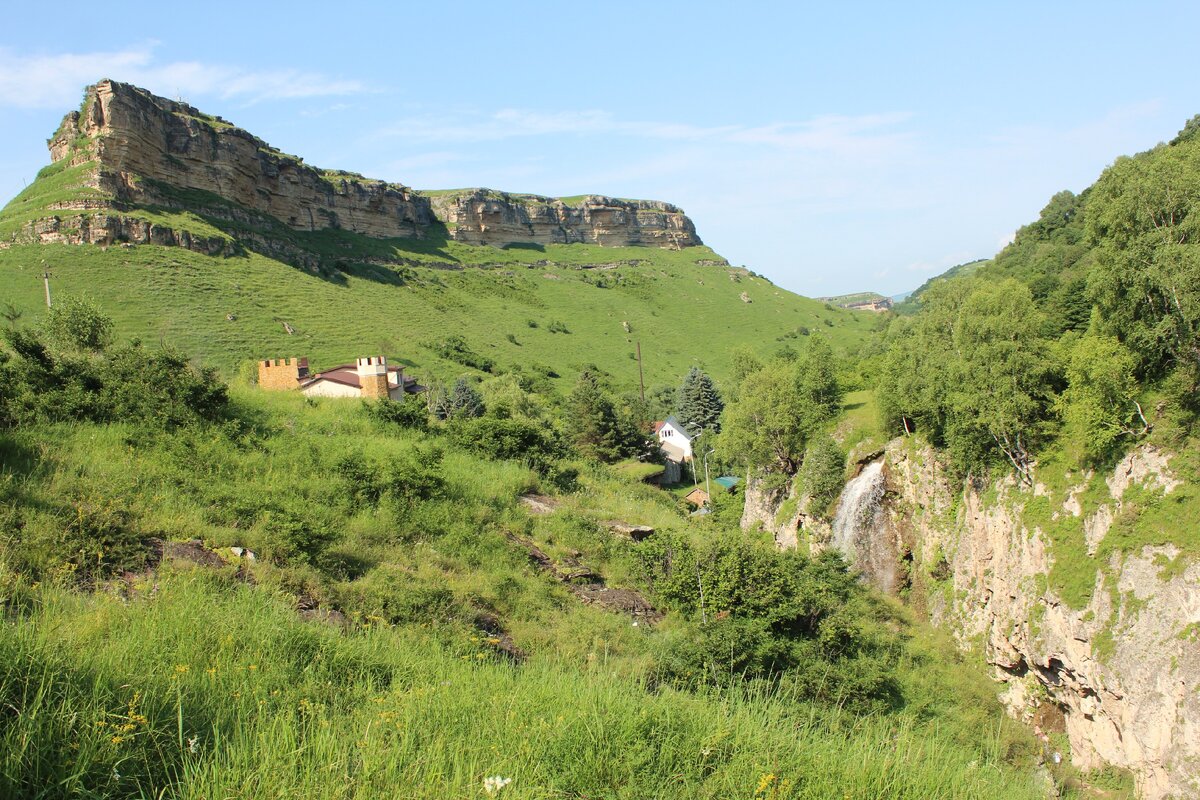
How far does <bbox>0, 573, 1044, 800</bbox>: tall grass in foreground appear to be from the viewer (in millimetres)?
3223

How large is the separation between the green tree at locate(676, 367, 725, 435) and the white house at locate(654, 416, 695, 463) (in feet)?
3.86

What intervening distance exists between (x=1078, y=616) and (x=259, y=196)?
9716 cm

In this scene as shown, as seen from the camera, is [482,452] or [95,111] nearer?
[482,452]

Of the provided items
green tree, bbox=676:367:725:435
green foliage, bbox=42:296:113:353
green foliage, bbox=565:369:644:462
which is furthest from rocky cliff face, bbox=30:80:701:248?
green tree, bbox=676:367:725:435

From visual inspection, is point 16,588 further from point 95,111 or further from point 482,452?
point 95,111

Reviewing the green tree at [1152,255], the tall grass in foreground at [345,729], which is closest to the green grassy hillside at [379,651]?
the tall grass in foreground at [345,729]

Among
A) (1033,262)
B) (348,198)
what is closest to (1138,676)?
(1033,262)

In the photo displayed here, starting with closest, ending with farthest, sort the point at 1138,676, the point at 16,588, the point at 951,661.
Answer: the point at 16,588 → the point at 1138,676 → the point at 951,661

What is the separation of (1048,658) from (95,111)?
271 ft

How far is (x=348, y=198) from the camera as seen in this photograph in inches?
4146

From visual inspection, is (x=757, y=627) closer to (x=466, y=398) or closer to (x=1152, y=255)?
(x=1152, y=255)

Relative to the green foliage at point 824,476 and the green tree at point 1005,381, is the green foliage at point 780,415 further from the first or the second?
the green tree at point 1005,381

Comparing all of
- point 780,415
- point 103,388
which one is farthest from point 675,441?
point 103,388

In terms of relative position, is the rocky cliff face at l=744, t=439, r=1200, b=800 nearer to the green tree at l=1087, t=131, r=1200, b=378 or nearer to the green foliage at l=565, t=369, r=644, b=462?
the green tree at l=1087, t=131, r=1200, b=378
